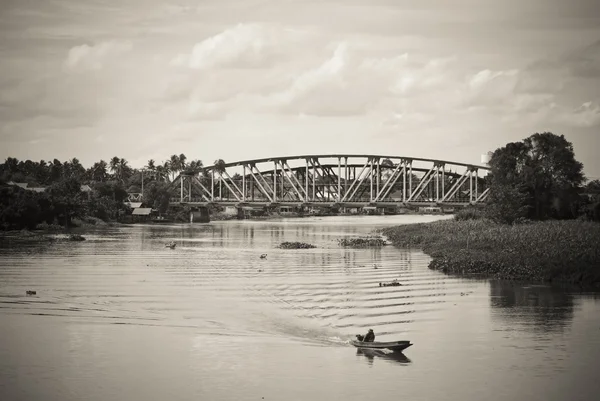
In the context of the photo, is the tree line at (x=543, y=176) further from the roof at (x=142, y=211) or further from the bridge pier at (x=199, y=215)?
the bridge pier at (x=199, y=215)

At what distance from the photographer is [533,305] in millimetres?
47312

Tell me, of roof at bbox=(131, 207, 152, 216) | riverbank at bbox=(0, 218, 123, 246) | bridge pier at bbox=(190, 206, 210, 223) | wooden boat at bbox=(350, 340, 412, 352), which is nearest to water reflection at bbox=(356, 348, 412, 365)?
wooden boat at bbox=(350, 340, 412, 352)

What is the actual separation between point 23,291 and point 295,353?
2206 cm

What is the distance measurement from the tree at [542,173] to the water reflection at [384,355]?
69.9 m

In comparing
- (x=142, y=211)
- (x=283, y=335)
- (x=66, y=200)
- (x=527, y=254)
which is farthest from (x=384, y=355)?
(x=142, y=211)

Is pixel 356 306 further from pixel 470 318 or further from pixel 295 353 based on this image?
pixel 295 353

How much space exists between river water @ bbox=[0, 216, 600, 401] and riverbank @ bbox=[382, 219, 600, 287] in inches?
118

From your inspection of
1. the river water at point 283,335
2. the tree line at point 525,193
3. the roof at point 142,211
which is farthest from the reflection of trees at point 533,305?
the roof at point 142,211

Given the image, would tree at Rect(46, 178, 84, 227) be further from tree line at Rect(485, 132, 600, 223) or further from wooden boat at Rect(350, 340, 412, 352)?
wooden boat at Rect(350, 340, 412, 352)

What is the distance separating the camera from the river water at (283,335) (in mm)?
30953

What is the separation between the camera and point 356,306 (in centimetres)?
4706

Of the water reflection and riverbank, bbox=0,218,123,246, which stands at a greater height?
riverbank, bbox=0,218,123,246

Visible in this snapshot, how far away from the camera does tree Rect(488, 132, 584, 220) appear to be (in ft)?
347

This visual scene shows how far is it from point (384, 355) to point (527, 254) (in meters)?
31.4
